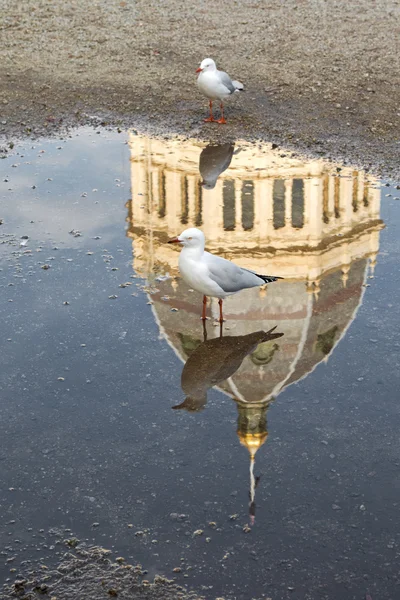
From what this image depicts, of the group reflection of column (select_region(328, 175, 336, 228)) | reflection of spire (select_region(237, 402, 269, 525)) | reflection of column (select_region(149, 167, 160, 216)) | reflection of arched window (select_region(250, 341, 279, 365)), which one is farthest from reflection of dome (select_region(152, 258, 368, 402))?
reflection of column (select_region(149, 167, 160, 216))

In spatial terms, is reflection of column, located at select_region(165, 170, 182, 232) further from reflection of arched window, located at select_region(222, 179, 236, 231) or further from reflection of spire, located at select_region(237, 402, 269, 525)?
reflection of spire, located at select_region(237, 402, 269, 525)

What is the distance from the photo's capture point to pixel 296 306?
1277 centimetres

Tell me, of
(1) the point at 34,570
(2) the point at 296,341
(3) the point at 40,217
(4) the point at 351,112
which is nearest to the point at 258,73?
(4) the point at 351,112

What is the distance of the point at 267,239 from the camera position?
1513 cm

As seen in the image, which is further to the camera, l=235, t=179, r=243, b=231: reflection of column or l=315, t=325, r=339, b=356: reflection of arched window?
l=235, t=179, r=243, b=231: reflection of column

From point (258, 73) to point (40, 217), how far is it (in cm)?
1021

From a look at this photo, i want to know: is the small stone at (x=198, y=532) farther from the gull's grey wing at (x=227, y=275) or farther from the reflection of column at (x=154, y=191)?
the reflection of column at (x=154, y=191)

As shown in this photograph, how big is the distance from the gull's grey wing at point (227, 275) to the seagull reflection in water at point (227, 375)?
24.1 inches

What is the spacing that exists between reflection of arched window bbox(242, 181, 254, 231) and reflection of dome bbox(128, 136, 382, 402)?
20mm

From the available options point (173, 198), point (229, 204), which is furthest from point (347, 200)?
point (173, 198)

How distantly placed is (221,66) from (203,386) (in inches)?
592

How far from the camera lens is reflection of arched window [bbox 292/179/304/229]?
16.2 m

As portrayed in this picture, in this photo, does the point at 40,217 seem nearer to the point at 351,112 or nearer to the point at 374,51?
the point at 351,112

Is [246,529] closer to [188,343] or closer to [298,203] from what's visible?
[188,343]
